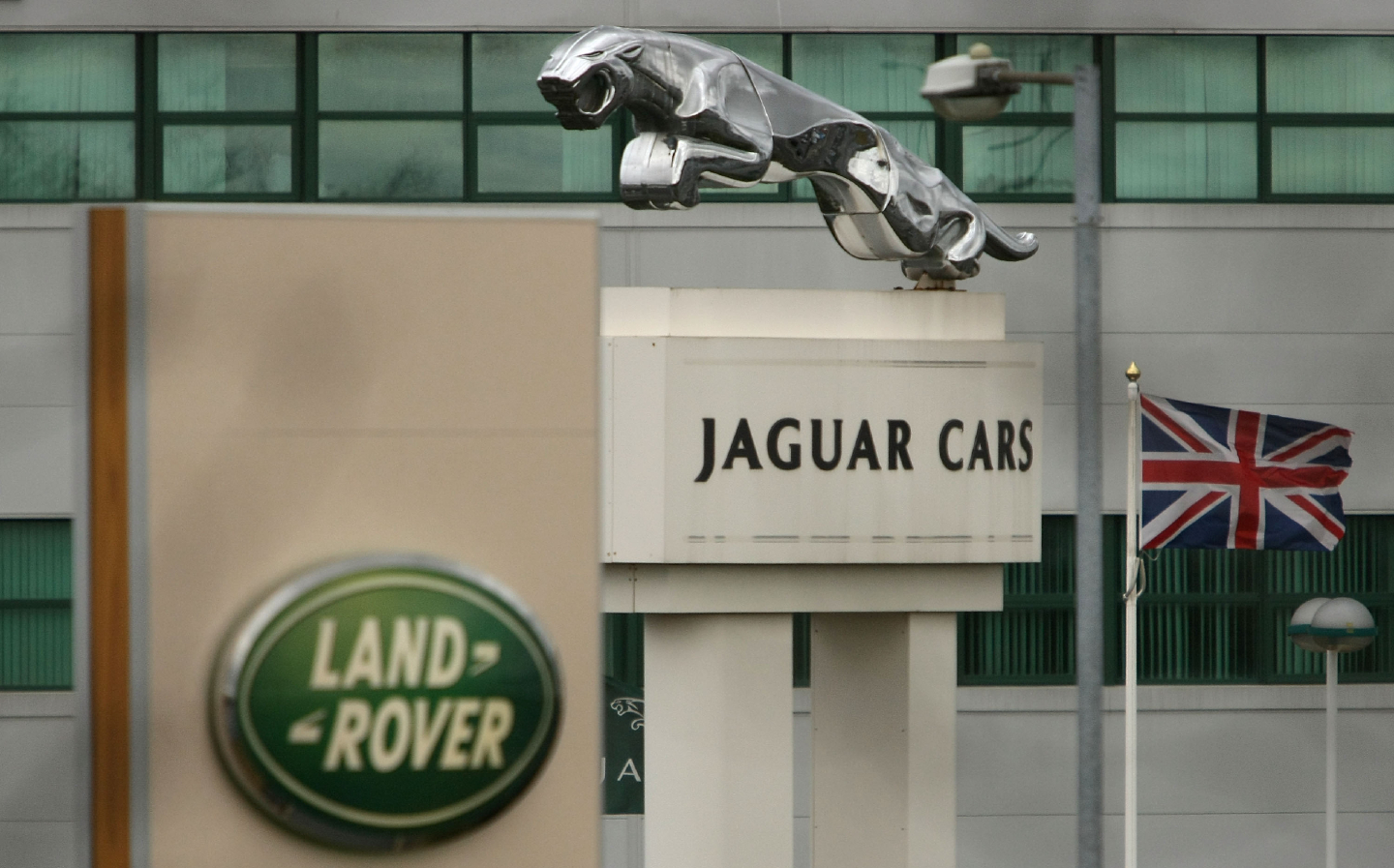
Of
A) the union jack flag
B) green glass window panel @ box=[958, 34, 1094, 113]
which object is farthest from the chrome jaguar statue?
green glass window panel @ box=[958, 34, 1094, 113]

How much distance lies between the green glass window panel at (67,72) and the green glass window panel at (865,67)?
7.00m

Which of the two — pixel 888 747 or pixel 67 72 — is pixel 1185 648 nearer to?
pixel 888 747

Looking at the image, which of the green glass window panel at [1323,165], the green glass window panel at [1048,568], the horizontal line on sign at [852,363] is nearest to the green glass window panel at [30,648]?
the green glass window panel at [1048,568]

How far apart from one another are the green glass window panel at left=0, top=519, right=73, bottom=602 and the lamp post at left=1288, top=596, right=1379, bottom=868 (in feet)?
39.3

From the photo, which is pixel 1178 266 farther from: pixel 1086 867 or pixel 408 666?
pixel 408 666

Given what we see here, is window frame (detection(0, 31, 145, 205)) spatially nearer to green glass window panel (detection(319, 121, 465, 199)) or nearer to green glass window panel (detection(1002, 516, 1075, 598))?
green glass window panel (detection(319, 121, 465, 199))

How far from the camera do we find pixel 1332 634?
13609mm

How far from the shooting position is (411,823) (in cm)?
627

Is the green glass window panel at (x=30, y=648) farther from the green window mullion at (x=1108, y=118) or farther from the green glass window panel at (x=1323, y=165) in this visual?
the green glass window panel at (x=1323, y=165)

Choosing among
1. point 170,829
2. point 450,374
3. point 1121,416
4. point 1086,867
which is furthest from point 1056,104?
point 170,829

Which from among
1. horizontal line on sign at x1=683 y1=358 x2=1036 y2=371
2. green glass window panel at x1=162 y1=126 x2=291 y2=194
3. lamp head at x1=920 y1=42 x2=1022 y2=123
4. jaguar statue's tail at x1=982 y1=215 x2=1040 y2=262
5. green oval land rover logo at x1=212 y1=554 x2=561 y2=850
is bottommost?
green oval land rover logo at x1=212 y1=554 x2=561 y2=850

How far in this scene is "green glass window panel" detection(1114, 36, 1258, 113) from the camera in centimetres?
1819

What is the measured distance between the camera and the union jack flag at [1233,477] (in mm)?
12953

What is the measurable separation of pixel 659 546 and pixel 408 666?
12.7ft
